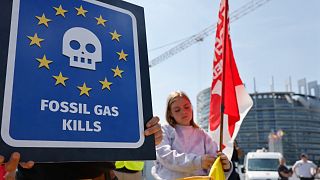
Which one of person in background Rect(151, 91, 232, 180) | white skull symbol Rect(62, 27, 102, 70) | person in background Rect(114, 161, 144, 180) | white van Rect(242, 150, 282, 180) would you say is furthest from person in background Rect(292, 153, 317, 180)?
white skull symbol Rect(62, 27, 102, 70)

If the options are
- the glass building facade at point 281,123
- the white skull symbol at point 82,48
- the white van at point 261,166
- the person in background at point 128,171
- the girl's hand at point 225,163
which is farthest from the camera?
the glass building facade at point 281,123

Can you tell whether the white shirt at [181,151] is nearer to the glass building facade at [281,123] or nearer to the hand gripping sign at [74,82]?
the hand gripping sign at [74,82]

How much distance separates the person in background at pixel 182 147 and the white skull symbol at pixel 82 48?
106cm

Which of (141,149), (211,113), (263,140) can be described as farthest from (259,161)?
(263,140)

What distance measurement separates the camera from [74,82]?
1.48 m

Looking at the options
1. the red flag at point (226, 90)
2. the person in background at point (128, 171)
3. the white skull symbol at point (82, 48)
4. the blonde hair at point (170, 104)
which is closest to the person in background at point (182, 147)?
the blonde hair at point (170, 104)

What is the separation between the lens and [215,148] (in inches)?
103

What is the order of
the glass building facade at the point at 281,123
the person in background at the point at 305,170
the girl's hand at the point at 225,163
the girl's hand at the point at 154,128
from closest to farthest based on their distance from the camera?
the girl's hand at the point at 154,128
the girl's hand at the point at 225,163
the person in background at the point at 305,170
the glass building facade at the point at 281,123

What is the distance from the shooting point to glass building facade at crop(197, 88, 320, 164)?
73500mm

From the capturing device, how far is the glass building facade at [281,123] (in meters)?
73.5

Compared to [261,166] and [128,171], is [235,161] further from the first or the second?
[261,166]

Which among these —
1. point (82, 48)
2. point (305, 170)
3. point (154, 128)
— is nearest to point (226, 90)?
point (154, 128)

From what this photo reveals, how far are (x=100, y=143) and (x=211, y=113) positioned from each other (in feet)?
5.28

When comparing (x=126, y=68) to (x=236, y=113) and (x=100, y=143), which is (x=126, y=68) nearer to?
(x=100, y=143)
